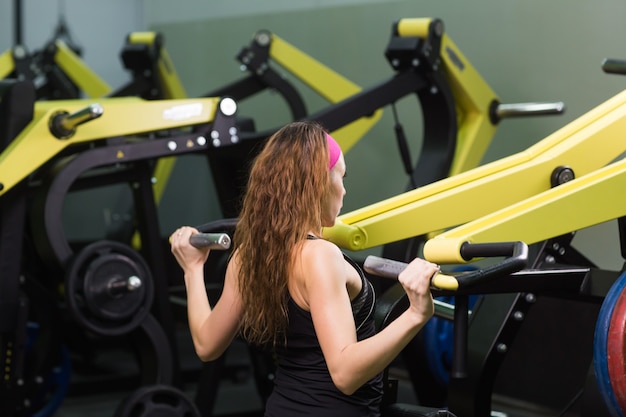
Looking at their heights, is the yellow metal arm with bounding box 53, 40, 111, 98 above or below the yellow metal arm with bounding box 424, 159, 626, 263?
below

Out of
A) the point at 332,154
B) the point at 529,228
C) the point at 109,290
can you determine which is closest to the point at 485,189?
the point at 529,228

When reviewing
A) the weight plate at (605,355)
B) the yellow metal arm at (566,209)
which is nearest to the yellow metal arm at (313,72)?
the yellow metal arm at (566,209)

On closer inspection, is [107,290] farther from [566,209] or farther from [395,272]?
[395,272]

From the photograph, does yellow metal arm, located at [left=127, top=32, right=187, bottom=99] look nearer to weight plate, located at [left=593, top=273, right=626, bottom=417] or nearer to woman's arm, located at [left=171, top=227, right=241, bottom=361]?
woman's arm, located at [left=171, top=227, right=241, bottom=361]

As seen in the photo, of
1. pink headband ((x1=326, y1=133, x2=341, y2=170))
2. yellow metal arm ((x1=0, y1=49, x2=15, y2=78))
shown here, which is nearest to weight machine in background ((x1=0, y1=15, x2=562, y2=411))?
yellow metal arm ((x1=0, y1=49, x2=15, y2=78))

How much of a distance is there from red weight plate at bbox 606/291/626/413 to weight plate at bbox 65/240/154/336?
73.7 inches

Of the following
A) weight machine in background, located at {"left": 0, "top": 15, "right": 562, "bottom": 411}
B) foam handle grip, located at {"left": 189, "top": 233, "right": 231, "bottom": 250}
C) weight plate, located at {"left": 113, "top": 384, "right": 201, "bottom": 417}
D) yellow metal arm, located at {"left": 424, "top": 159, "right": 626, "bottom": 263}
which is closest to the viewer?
foam handle grip, located at {"left": 189, "top": 233, "right": 231, "bottom": 250}

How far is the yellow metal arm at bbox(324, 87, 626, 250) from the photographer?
10.0 feet

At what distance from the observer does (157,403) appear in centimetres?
384

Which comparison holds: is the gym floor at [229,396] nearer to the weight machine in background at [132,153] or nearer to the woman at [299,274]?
the weight machine in background at [132,153]

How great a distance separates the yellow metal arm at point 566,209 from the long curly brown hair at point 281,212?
750 millimetres

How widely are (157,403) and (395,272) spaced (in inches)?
80.2

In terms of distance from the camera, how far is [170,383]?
406cm

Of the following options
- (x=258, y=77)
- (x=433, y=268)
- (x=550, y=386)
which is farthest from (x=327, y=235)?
(x=258, y=77)
